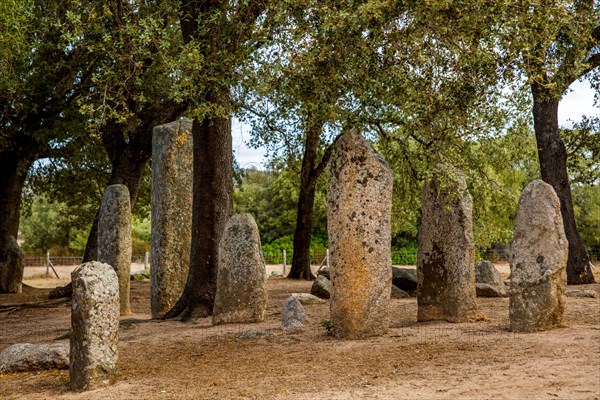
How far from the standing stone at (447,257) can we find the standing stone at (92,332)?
5.35 metres

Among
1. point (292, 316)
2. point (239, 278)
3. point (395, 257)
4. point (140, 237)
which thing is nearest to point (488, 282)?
point (292, 316)

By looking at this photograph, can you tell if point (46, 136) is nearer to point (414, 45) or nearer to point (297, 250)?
point (297, 250)

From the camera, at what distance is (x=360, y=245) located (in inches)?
394

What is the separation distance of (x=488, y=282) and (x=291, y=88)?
826cm

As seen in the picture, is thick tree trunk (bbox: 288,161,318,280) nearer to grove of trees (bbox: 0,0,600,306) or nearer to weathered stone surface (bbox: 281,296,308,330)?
grove of trees (bbox: 0,0,600,306)

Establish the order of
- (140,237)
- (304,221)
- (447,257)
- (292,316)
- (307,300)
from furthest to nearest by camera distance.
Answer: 1. (140,237)
2. (304,221)
3. (307,300)
4. (292,316)
5. (447,257)

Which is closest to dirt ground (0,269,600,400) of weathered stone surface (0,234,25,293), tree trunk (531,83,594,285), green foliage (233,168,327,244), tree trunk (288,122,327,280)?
tree trunk (531,83,594,285)

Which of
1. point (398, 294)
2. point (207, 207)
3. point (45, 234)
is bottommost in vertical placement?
point (398, 294)

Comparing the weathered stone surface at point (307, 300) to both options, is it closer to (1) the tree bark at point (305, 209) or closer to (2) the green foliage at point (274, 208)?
(1) the tree bark at point (305, 209)

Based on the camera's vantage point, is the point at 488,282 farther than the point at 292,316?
Yes

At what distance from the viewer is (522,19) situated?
9.05 metres

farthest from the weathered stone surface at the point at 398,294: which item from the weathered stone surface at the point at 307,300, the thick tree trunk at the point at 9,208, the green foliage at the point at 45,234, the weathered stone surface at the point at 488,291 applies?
the green foliage at the point at 45,234

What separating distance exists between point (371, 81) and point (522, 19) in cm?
210

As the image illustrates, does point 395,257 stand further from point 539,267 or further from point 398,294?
point 539,267
